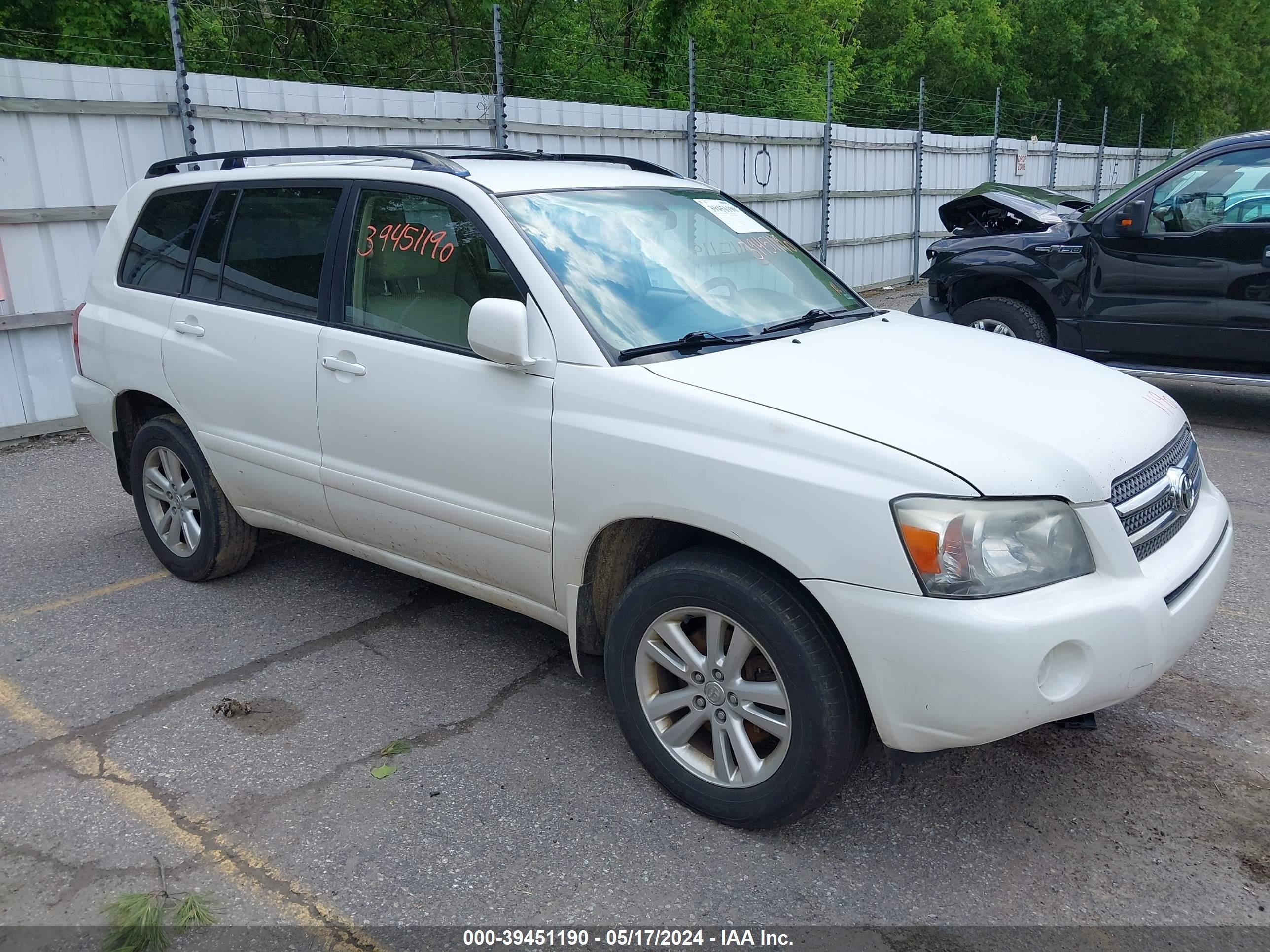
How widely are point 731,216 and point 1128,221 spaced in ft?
14.0

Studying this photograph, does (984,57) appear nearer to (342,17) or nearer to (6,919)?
(342,17)

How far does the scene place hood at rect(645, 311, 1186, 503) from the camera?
269cm

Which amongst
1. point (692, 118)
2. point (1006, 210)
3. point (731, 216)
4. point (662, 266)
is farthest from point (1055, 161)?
point (662, 266)

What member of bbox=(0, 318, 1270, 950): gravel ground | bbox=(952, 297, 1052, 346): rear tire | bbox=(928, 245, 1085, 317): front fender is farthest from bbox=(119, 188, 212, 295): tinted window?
bbox=(928, 245, 1085, 317): front fender

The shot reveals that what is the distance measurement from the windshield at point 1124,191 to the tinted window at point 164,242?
5.82 metres

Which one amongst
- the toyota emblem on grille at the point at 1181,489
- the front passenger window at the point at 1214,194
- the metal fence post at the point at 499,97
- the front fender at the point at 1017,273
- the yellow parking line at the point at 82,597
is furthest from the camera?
the metal fence post at the point at 499,97

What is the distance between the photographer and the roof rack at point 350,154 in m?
3.78

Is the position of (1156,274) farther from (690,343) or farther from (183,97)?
(183,97)

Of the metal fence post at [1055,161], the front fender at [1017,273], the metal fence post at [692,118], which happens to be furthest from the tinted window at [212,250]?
the metal fence post at [1055,161]

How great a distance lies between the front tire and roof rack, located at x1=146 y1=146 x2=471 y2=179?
1.71 m

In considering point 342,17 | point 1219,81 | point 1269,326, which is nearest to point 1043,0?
point 1219,81

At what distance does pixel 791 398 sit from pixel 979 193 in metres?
7.50

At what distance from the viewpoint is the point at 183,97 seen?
25.7 ft

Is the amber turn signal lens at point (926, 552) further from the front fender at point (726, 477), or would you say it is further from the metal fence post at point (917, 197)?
the metal fence post at point (917, 197)
